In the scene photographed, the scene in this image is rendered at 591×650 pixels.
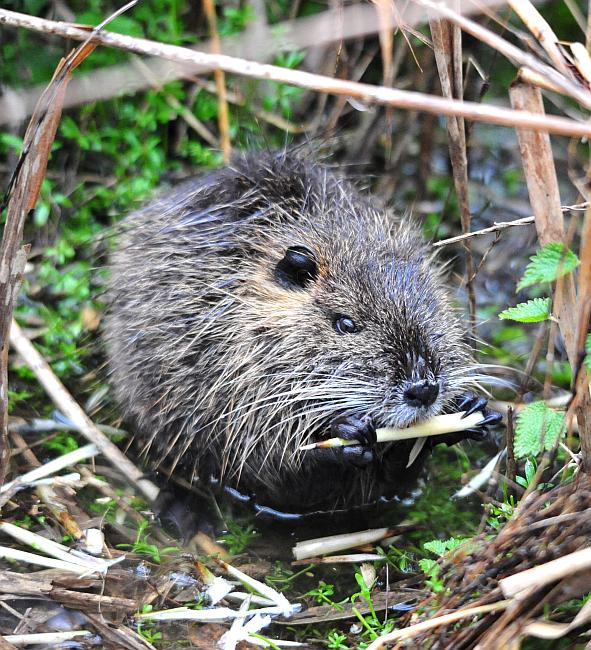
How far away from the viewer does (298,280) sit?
344 cm

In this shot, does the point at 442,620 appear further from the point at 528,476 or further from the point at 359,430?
the point at 359,430

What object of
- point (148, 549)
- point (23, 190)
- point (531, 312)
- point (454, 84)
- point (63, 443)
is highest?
point (454, 84)

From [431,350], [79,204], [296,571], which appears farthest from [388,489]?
[79,204]

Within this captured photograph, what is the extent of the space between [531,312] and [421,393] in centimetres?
45

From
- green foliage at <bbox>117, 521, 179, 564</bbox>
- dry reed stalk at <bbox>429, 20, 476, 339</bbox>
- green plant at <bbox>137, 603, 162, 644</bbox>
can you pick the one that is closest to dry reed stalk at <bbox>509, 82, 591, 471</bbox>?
dry reed stalk at <bbox>429, 20, 476, 339</bbox>

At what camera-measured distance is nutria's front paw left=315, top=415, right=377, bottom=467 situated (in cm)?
315

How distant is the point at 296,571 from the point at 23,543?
979mm

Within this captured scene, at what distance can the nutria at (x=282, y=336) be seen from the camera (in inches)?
125

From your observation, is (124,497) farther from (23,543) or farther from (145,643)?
(145,643)

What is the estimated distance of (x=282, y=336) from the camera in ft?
11.0

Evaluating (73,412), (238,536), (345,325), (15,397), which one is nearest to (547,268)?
(345,325)

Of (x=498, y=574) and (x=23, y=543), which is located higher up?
(x=498, y=574)

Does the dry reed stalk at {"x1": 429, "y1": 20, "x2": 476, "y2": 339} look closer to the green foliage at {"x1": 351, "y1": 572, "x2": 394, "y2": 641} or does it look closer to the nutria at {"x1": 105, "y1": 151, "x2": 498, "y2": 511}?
the nutria at {"x1": 105, "y1": 151, "x2": 498, "y2": 511}

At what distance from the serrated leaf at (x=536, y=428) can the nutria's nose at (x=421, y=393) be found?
1.02 feet
